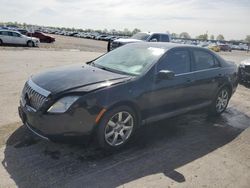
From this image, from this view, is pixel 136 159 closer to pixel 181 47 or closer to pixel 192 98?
pixel 192 98

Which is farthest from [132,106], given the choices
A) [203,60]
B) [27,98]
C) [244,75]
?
[244,75]

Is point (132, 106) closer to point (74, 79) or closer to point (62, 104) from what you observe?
point (74, 79)

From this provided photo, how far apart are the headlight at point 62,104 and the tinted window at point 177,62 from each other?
169 centimetres

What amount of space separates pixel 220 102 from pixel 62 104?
4065 millimetres

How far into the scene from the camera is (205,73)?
218 inches

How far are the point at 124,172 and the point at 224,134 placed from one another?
2.56 m

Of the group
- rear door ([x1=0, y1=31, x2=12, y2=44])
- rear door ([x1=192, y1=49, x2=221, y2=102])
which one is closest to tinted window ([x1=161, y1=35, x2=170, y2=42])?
rear door ([x1=192, y1=49, x2=221, y2=102])

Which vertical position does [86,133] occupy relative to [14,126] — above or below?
above

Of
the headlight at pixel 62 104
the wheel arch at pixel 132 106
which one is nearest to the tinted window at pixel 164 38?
the wheel arch at pixel 132 106

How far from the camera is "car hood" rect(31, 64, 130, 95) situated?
379 cm

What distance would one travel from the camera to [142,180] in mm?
3398

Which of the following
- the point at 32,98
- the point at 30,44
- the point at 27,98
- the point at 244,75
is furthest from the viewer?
the point at 30,44

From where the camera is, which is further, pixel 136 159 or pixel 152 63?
pixel 152 63

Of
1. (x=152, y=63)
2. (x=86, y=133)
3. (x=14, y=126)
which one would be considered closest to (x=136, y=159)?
(x=86, y=133)
